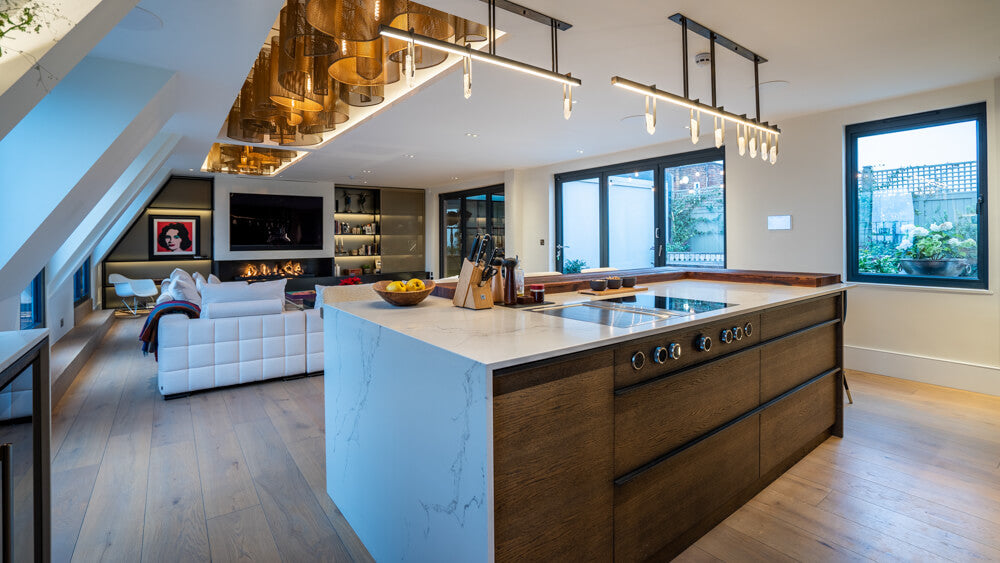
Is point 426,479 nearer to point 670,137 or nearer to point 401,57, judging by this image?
point 401,57

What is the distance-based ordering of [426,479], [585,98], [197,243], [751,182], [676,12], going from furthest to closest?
1. [197,243]
2. [751,182]
3. [585,98]
4. [676,12]
5. [426,479]

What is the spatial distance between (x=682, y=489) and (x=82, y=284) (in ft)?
27.1

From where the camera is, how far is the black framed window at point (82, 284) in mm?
6438

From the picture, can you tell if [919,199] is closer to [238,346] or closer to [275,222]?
[238,346]

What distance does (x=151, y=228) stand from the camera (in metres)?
8.22

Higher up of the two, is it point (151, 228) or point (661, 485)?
point (151, 228)

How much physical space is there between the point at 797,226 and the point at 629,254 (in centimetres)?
216

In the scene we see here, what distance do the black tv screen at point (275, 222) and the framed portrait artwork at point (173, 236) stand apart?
0.67 m

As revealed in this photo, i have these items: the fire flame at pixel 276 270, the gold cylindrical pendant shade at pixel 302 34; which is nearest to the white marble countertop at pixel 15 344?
the gold cylindrical pendant shade at pixel 302 34

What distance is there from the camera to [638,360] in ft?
5.28

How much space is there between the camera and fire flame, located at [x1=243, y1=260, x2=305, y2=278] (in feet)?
29.2

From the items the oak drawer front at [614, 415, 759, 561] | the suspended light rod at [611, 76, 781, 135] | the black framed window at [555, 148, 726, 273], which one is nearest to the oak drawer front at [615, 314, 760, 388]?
the oak drawer front at [614, 415, 759, 561]

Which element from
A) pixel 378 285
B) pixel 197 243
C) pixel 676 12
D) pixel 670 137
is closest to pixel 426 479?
pixel 378 285

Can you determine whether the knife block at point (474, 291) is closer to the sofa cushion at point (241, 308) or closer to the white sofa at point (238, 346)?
the white sofa at point (238, 346)
